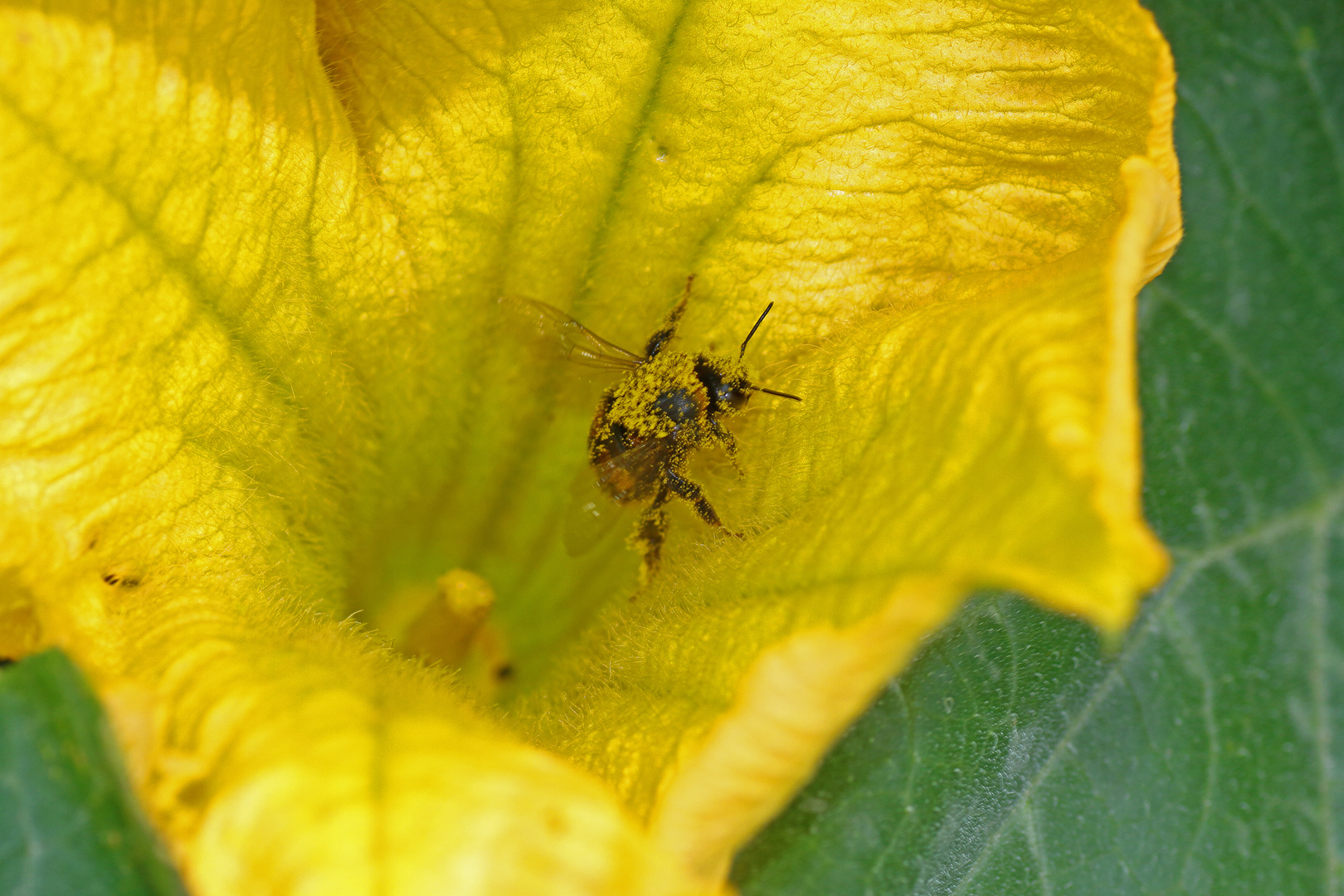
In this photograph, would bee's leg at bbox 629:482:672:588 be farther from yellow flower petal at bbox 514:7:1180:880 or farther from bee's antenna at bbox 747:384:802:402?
bee's antenna at bbox 747:384:802:402

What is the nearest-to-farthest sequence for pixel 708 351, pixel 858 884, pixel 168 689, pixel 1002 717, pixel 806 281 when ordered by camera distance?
1. pixel 168 689
2. pixel 858 884
3. pixel 1002 717
4. pixel 806 281
5. pixel 708 351

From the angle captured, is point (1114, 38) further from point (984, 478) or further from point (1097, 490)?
point (1097, 490)

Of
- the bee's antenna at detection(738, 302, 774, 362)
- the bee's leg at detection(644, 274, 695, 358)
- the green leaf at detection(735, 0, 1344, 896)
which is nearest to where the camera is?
the green leaf at detection(735, 0, 1344, 896)

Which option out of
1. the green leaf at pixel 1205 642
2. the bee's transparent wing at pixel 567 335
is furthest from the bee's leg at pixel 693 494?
the green leaf at pixel 1205 642

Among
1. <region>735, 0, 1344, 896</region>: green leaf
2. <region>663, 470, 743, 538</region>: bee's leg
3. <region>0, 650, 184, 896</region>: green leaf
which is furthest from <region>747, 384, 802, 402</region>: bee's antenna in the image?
<region>0, 650, 184, 896</region>: green leaf

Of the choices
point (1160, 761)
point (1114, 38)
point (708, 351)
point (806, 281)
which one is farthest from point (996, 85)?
point (1160, 761)

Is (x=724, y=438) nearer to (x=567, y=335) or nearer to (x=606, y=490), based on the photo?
(x=606, y=490)

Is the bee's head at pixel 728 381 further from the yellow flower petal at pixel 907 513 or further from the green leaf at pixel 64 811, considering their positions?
the green leaf at pixel 64 811
